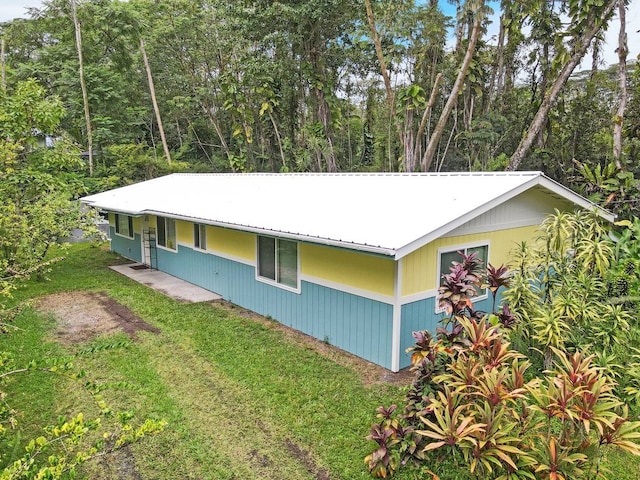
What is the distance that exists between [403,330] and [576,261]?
273 cm

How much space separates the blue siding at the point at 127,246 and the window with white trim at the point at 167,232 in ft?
5.07

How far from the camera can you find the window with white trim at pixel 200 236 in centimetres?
1091

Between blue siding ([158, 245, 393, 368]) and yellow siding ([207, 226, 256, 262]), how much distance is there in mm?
240

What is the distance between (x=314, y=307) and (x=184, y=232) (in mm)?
5532

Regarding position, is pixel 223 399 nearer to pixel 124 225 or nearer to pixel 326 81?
pixel 124 225

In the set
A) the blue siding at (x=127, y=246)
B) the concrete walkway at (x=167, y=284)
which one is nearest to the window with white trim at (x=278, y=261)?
the concrete walkway at (x=167, y=284)

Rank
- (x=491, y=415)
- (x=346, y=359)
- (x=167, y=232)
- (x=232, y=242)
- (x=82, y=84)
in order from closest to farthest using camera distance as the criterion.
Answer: (x=491, y=415)
(x=346, y=359)
(x=232, y=242)
(x=167, y=232)
(x=82, y=84)

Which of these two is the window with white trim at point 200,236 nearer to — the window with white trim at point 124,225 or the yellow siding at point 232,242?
the yellow siding at point 232,242

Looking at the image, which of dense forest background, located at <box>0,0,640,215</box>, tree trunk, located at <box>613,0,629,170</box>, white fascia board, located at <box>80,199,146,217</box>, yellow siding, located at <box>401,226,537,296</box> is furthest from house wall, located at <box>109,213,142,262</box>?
tree trunk, located at <box>613,0,629,170</box>

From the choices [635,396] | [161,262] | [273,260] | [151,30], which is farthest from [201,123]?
[635,396]

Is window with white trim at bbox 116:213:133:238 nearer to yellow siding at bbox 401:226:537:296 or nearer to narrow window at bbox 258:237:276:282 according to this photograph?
narrow window at bbox 258:237:276:282

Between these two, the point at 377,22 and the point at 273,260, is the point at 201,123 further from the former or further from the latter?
the point at 273,260

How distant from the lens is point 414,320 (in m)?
6.57

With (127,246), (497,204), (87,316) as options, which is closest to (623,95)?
(497,204)
